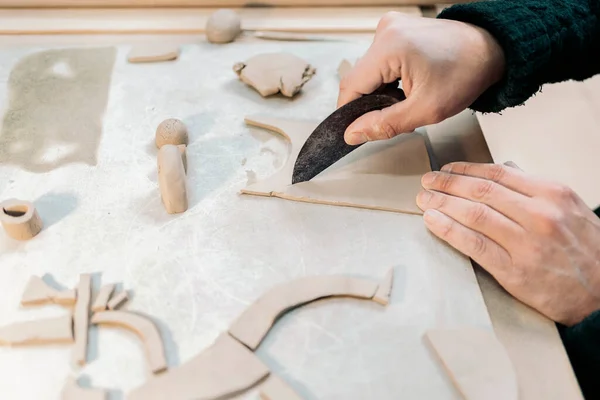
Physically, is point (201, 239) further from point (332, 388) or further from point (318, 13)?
point (318, 13)

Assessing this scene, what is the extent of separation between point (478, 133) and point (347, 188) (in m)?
0.56

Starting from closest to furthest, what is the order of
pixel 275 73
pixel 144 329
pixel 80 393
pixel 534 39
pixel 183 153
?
1. pixel 80 393
2. pixel 144 329
3. pixel 534 39
4. pixel 183 153
5. pixel 275 73

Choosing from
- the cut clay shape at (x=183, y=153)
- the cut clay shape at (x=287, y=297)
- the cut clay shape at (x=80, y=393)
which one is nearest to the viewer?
the cut clay shape at (x=80, y=393)

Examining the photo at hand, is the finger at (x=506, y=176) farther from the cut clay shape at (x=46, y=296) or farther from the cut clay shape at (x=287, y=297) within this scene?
the cut clay shape at (x=46, y=296)

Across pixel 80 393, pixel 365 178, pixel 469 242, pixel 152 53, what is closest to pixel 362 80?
pixel 365 178

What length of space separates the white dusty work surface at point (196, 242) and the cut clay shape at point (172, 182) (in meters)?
0.03

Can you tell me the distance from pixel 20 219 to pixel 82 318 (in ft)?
1.06

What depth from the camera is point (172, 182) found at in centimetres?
146

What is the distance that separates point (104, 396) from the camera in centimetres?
111

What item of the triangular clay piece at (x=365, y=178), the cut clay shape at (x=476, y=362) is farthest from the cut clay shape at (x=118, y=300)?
the cut clay shape at (x=476, y=362)

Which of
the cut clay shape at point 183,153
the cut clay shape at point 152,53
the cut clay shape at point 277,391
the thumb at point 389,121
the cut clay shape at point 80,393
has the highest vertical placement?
the thumb at point 389,121

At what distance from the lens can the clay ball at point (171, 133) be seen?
1.63 metres

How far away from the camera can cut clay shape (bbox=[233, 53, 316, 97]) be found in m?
1.85

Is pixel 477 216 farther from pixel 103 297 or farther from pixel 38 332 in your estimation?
pixel 38 332
